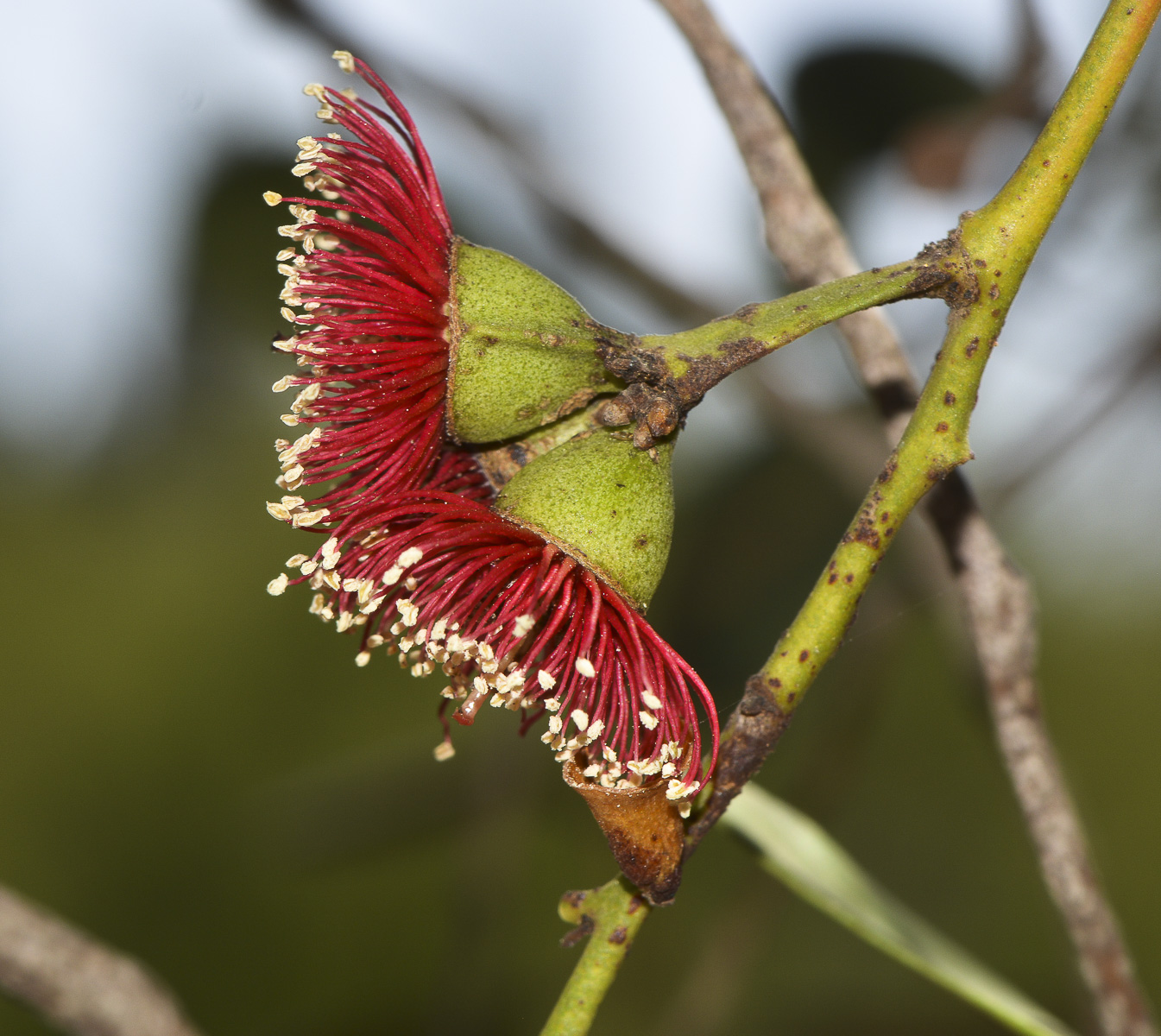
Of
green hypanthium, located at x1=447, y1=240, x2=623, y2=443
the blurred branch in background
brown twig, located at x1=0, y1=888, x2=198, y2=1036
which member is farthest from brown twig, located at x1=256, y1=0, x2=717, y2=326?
brown twig, located at x1=0, y1=888, x2=198, y2=1036

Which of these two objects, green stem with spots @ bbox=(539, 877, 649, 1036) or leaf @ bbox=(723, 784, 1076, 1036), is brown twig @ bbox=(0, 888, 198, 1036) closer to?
green stem with spots @ bbox=(539, 877, 649, 1036)

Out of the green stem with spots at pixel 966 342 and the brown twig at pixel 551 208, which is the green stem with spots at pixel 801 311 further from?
the brown twig at pixel 551 208

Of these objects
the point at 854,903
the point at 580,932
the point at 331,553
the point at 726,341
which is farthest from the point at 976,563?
the point at 331,553

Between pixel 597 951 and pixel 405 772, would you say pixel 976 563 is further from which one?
pixel 405 772

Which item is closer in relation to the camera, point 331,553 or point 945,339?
point 945,339

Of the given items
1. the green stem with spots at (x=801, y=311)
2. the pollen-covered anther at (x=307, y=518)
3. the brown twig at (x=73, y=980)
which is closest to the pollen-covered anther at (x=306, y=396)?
the pollen-covered anther at (x=307, y=518)

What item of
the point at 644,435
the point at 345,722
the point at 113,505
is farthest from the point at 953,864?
the point at 113,505
